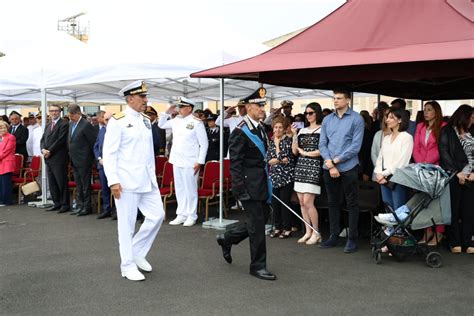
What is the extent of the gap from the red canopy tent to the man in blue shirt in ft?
1.62

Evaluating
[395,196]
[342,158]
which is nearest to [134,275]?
[342,158]

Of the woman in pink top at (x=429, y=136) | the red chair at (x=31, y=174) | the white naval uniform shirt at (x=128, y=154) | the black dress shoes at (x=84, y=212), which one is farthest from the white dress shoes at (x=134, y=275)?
the red chair at (x=31, y=174)

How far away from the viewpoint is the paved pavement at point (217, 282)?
469 cm

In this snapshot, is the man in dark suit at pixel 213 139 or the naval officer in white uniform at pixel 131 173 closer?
the naval officer in white uniform at pixel 131 173

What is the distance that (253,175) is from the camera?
540cm

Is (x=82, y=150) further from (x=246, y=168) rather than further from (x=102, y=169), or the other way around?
(x=246, y=168)

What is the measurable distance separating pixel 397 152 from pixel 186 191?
3.42 metres

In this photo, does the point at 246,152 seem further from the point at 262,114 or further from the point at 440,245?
the point at 440,245

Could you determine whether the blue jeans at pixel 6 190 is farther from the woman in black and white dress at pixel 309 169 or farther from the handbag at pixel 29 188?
the woman in black and white dress at pixel 309 169

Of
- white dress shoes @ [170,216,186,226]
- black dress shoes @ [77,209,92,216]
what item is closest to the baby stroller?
white dress shoes @ [170,216,186,226]

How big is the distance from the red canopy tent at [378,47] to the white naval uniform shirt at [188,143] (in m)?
1.09

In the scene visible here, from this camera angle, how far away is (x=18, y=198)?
11.4 meters

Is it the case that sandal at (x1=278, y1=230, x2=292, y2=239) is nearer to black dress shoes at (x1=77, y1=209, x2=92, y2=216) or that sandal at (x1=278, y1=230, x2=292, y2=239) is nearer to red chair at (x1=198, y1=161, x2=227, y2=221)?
red chair at (x1=198, y1=161, x2=227, y2=221)

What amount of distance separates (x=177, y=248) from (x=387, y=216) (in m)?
2.55
